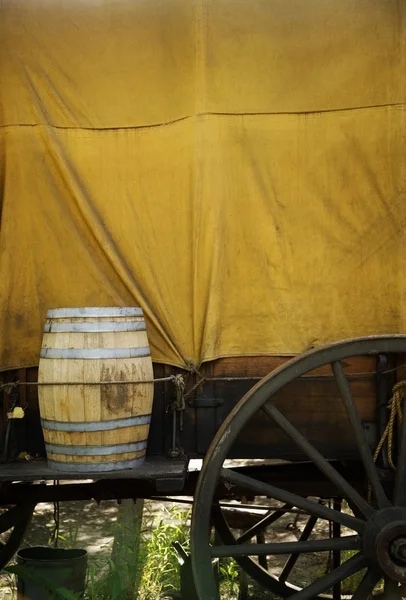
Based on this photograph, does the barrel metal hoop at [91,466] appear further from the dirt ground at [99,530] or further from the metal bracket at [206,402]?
the dirt ground at [99,530]

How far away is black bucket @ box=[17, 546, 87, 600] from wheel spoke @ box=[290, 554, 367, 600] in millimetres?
1249

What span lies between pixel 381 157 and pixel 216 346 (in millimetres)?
1244

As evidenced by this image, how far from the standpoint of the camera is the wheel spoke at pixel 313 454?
3.77 m

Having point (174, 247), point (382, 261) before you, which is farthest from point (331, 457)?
point (174, 247)

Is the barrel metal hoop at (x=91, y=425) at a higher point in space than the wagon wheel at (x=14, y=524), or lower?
higher

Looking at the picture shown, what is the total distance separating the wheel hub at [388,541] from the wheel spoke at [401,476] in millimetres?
50

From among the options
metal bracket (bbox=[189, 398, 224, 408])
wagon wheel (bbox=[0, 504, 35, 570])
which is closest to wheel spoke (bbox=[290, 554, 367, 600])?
metal bracket (bbox=[189, 398, 224, 408])

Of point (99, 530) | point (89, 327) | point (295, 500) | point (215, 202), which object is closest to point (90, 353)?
point (89, 327)

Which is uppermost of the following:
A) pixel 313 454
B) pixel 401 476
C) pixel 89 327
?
pixel 89 327

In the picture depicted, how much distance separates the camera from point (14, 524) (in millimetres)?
4680

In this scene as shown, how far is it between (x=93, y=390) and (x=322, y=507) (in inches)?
47.2

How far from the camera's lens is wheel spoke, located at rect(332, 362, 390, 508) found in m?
3.78

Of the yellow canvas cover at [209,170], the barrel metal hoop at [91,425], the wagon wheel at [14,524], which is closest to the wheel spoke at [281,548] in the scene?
the barrel metal hoop at [91,425]

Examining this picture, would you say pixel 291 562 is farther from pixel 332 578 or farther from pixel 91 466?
pixel 91 466
